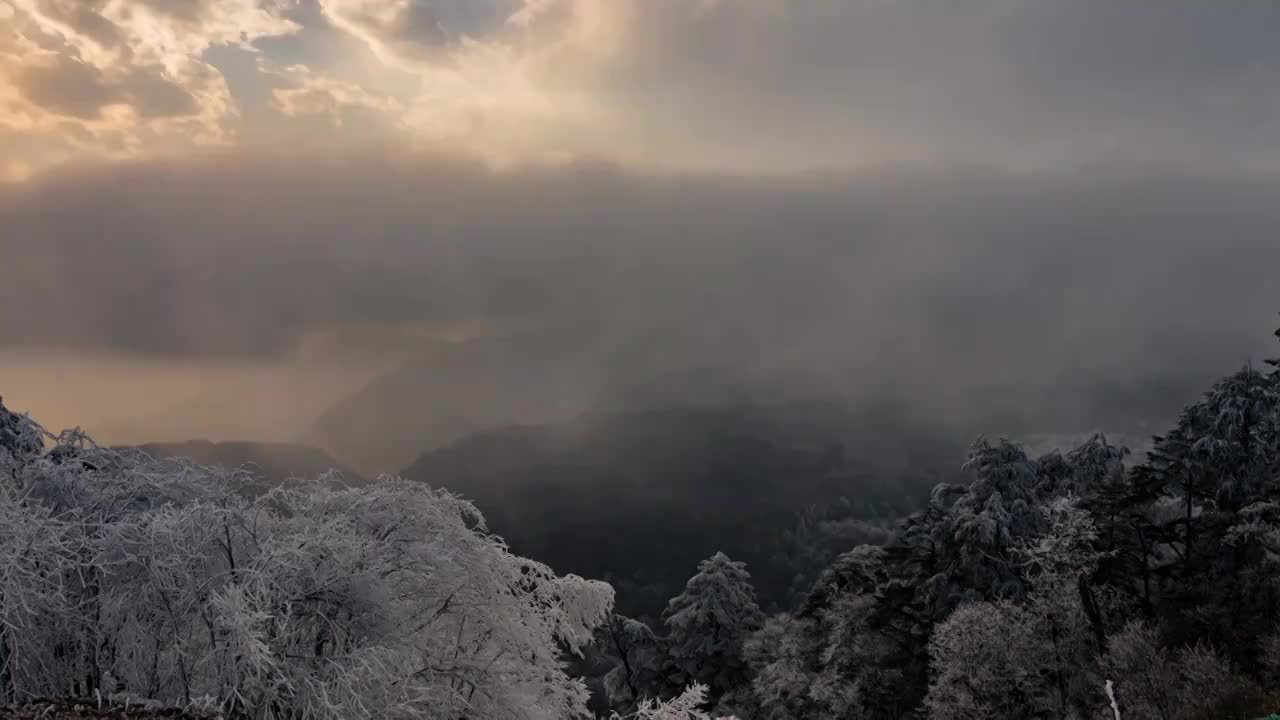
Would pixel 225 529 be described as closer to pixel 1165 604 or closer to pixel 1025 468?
pixel 1165 604

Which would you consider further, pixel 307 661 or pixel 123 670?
pixel 123 670

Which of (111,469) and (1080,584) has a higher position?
(111,469)

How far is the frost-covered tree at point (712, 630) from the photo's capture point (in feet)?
189

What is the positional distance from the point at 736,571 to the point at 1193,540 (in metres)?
29.0

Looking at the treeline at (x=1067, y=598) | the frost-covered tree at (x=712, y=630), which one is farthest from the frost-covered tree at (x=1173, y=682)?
the frost-covered tree at (x=712, y=630)

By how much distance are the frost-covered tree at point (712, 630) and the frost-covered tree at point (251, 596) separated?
4176 centimetres

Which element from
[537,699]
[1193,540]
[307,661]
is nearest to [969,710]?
[1193,540]

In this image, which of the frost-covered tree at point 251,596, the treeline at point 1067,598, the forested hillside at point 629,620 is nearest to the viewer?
the frost-covered tree at point 251,596

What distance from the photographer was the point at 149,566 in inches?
559

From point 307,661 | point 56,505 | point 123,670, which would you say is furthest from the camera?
point 56,505

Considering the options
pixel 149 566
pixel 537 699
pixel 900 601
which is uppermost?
pixel 149 566

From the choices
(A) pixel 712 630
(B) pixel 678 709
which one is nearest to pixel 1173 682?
(B) pixel 678 709

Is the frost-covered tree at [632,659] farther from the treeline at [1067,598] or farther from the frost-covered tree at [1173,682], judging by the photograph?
the frost-covered tree at [1173,682]

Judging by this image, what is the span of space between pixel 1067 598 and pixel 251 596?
36595mm
